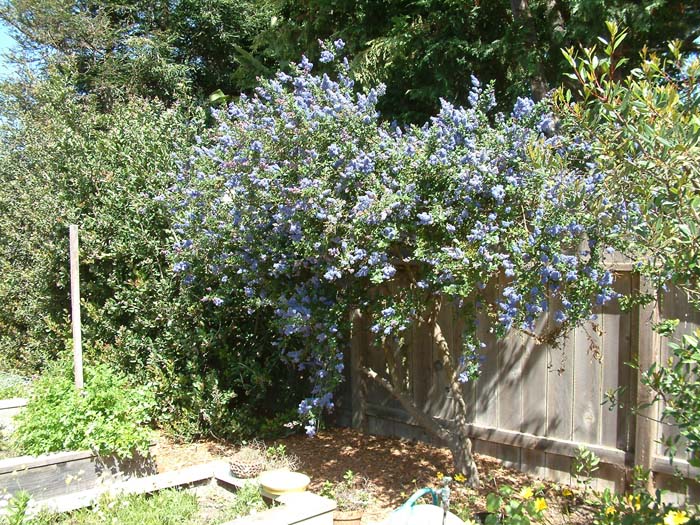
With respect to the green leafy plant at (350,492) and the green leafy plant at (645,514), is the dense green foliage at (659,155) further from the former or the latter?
the green leafy plant at (350,492)

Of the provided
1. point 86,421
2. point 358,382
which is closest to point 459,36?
point 358,382

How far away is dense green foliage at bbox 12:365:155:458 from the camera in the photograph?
437 cm

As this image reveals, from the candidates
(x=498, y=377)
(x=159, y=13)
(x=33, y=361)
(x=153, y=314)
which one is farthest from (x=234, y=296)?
(x=159, y=13)

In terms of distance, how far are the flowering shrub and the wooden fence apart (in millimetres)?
333

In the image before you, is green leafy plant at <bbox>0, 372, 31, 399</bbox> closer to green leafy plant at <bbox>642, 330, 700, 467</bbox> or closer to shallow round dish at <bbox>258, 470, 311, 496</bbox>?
shallow round dish at <bbox>258, 470, 311, 496</bbox>

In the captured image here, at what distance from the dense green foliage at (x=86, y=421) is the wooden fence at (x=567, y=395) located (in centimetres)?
191

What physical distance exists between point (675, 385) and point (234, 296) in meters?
3.93

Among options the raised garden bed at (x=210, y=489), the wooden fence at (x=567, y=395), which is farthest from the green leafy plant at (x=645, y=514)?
the raised garden bed at (x=210, y=489)

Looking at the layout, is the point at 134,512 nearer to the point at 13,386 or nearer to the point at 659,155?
the point at 659,155

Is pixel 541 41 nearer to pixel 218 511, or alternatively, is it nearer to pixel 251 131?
pixel 251 131

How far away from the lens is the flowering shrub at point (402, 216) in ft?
11.1

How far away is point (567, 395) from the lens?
14.1 ft

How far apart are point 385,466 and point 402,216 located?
7.40 ft

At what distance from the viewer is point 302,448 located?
17.6 ft
